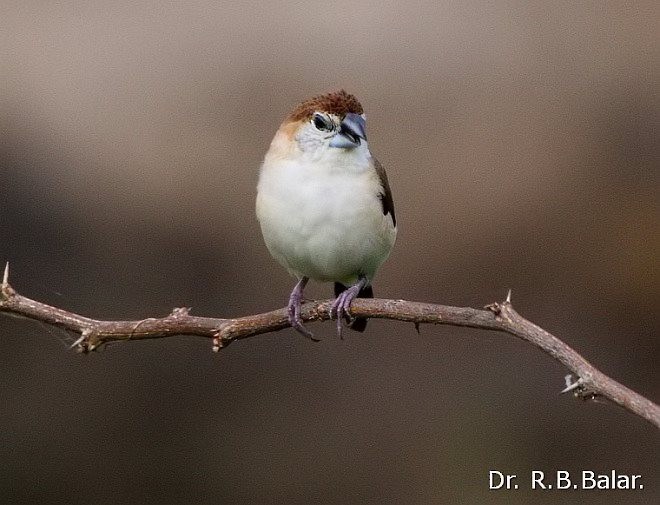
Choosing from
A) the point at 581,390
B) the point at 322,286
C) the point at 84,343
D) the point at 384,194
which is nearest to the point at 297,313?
the point at 384,194

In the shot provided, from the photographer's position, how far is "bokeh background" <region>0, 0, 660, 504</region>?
752 centimetres

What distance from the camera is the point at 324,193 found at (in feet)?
14.5

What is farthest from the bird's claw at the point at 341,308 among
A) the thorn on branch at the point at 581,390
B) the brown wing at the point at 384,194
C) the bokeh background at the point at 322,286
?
the bokeh background at the point at 322,286

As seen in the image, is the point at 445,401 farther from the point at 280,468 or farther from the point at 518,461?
the point at 280,468

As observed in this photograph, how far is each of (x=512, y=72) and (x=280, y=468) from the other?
382 centimetres

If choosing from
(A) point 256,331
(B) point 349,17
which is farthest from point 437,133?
(A) point 256,331

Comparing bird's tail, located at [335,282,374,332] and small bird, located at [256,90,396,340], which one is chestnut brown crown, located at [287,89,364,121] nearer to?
→ small bird, located at [256,90,396,340]

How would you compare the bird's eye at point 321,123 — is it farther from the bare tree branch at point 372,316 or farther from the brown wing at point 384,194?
the bare tree branch at point 372,316

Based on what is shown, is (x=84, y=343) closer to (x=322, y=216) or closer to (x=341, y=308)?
(x=341, y=308)

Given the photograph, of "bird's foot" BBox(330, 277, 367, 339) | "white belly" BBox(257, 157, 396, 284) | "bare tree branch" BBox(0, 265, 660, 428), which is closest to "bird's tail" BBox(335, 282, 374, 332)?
"white belly" BBox(257, 157, 396, 284)

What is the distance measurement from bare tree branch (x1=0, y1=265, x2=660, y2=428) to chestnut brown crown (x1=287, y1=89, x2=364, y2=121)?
83 centimetres

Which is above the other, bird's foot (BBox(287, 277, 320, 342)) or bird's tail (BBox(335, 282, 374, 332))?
bird's tail (BBox(335, 282, 374, 332))

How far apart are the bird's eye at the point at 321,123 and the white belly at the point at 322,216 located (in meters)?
0.16

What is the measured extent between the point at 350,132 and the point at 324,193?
25cm
